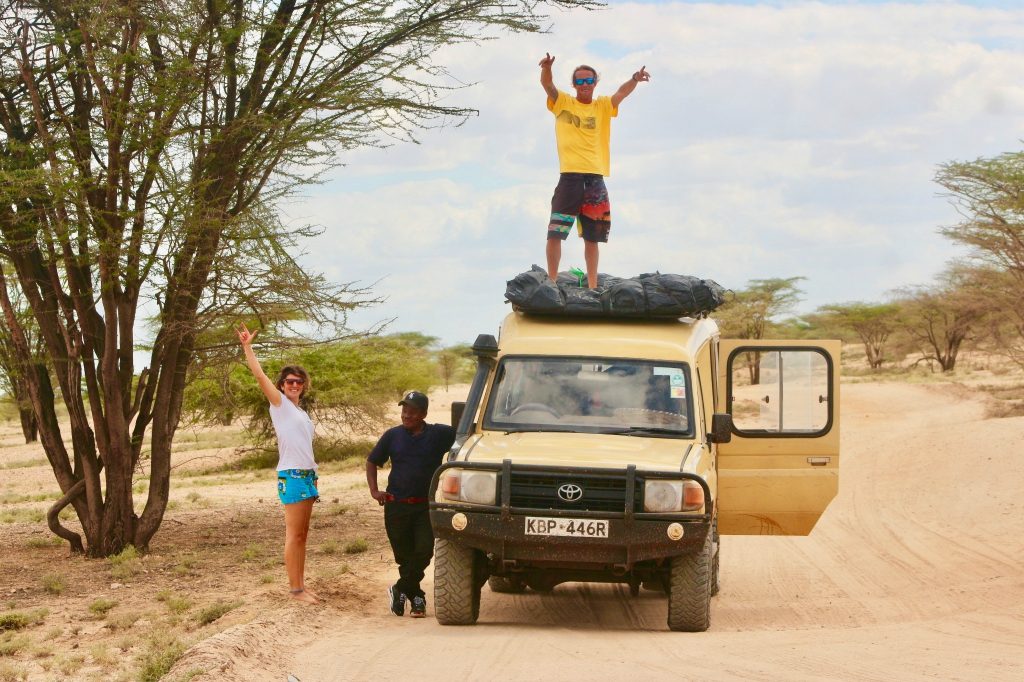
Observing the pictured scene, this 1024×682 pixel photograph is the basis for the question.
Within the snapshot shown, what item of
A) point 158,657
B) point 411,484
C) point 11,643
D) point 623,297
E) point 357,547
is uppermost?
point 623,297

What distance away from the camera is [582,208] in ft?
36.1

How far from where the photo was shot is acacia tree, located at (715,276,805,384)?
176 ft

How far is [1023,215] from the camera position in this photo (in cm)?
3175

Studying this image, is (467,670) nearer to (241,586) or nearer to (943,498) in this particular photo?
(241,586)

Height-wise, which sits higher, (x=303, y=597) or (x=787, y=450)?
(x=787, y=450)

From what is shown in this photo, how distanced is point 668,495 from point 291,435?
270 cm

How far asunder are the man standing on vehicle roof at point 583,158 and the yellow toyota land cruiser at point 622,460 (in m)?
1.11

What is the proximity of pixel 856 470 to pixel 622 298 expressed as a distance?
16.2 meters

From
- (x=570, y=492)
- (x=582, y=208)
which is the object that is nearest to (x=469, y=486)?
(x=570, y=492)

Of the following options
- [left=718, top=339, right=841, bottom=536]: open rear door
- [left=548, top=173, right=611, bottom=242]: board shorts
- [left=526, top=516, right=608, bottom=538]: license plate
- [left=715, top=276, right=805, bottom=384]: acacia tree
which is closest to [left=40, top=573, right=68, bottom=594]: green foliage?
[left=548, top=173, right=611, bottom=242]: board shorts

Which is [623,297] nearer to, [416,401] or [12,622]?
[416,401]

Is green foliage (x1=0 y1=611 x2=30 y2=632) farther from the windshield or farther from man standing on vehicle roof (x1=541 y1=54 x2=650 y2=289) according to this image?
man standing on vehicle roof (x1=541 y1=54 x2=650 y2=289)

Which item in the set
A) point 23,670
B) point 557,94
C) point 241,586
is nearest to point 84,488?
point 241,586

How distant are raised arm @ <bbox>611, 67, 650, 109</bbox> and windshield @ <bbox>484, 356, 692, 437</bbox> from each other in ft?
8.86
